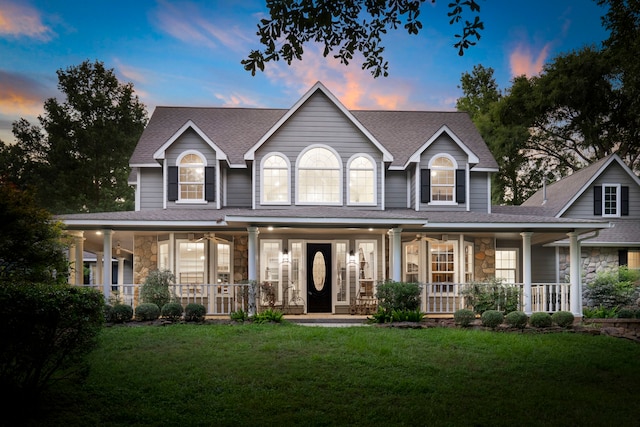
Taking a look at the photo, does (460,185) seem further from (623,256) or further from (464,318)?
(623,256)

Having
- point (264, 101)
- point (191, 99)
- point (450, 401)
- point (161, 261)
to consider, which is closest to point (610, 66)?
point (264, 101)

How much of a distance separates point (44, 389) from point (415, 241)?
12.0m

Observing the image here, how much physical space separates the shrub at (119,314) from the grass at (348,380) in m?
1.52

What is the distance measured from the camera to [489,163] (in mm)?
18281

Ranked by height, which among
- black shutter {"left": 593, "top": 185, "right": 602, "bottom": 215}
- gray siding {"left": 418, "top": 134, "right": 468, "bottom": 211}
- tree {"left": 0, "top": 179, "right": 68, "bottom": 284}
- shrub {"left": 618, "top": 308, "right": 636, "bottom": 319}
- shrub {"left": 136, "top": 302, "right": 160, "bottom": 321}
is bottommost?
shrub {"left": 618, "top": 308, "right": 636, "bottom": 319}

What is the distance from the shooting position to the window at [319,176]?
16828mm

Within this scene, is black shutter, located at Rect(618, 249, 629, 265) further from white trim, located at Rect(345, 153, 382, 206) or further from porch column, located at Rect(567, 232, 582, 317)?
white trim, located at Rect(345, 153, 382, 206)

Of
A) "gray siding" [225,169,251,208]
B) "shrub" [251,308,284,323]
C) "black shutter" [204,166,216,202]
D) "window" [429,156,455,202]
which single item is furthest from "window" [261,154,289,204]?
"window" [429,156,455,202]

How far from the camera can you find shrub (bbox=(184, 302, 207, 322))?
13703 mm

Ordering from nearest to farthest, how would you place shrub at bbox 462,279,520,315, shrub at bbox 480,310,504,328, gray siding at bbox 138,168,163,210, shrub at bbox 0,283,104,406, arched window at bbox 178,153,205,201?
shrub at bbox 0,283,104,406 → shrub at bbox 480,310,504,328 → shrub at bbox 462,279,520,315 → arched window at bbox 178,153,205,201 → gray siding at bbox 138,168,163,210

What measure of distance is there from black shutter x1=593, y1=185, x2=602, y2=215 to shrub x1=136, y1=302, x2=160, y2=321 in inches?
662

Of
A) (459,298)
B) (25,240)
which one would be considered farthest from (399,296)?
(25,240)

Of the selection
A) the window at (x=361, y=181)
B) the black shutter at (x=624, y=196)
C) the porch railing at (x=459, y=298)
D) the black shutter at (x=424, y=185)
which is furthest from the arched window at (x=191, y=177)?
the black shutter at (x=624, y=196)

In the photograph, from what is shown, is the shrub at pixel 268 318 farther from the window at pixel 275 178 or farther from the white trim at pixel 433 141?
the white trim at pixel 433 141
